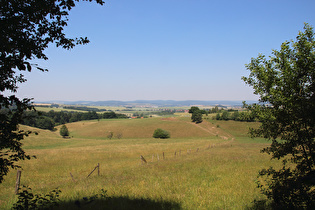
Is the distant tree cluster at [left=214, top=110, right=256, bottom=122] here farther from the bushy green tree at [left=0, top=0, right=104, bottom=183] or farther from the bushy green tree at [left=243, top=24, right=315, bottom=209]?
the bushy green tree at [left=0, top=0, right=104, bottom=183]

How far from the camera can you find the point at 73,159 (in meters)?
29.4

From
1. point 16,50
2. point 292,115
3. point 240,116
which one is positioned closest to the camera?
point 16,50

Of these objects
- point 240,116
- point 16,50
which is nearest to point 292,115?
point 240,116

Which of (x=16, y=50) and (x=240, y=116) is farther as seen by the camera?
(x=240, y=116)

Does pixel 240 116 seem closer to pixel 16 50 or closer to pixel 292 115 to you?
pixel 292 115

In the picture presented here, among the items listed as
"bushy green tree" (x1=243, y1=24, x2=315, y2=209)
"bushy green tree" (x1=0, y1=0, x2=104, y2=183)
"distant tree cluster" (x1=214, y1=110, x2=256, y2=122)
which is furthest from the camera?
"distant tree cluster" (x1=214, y1=110, x2=256, y2=122)

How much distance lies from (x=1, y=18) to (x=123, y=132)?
312 feet

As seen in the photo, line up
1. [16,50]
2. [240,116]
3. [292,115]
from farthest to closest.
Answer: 1. [240,116]
2. [292,115]
3. [16,50]

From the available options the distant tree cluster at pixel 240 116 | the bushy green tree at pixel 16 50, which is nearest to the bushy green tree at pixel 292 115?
the distant tree cluster at pixel 240 116

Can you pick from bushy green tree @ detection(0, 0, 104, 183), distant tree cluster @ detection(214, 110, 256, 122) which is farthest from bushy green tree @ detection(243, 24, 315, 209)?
bushy green tree @ detection(0, 0, 104, 183)

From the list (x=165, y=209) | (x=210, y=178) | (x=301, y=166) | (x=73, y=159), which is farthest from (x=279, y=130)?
(x=73, y=159)

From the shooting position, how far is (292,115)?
6.70m

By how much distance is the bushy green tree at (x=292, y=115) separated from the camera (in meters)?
6.48

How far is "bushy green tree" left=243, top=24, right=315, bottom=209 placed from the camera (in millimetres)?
6484
